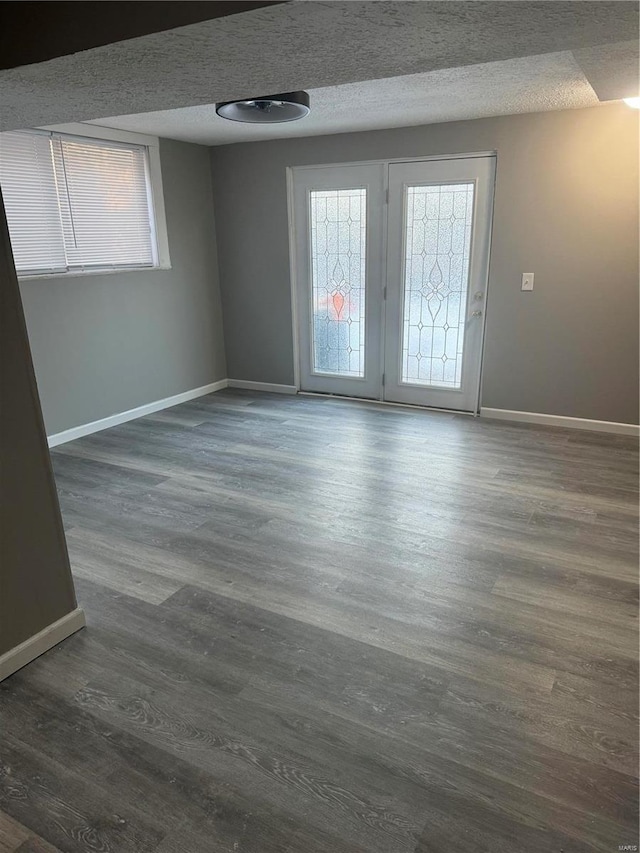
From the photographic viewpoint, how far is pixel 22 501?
1.97 m

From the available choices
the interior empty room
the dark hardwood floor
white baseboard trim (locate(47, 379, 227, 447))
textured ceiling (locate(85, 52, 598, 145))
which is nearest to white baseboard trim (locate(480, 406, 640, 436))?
the interior empty room

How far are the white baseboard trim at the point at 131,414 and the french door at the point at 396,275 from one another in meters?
1.12

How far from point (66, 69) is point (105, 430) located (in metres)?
3.62

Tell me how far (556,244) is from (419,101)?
1492 millimetres

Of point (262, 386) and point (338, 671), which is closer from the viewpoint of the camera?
point (338, 671)

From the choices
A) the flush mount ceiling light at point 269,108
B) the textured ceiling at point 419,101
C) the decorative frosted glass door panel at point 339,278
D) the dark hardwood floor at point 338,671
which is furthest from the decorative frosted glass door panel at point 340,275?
the dark hardwood floor at point 338,671

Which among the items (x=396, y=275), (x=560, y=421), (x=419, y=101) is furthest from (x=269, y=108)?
(x=560, y=421)

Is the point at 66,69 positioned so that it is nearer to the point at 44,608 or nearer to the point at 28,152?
the point at 44,608

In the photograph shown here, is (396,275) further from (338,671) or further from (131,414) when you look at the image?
(338,671)

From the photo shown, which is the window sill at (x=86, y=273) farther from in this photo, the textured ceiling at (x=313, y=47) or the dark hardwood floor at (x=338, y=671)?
the textured ceiling at (x=313, y=47)

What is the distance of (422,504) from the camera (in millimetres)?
3297

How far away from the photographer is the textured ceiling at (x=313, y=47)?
1040 mm

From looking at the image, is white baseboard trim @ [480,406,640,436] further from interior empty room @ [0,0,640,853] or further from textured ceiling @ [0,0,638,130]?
textured ceiling @ [0,0,638,130]

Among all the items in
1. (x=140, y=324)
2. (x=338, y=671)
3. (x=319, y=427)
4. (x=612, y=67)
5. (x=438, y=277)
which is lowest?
(x=338, y=671)
